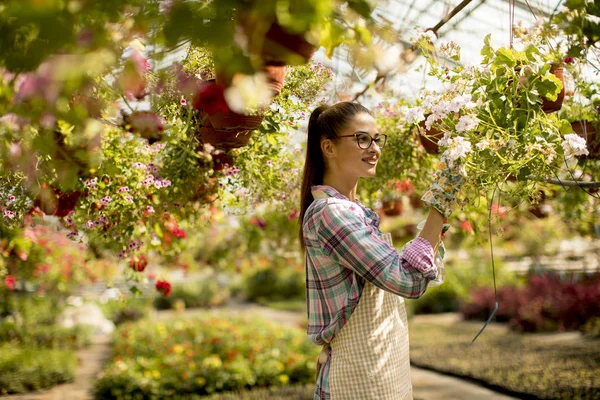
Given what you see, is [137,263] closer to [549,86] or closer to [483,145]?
[483,145]

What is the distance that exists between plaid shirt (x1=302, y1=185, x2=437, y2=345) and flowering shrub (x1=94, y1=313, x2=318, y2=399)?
4003 mm

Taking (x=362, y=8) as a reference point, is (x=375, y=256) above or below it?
below

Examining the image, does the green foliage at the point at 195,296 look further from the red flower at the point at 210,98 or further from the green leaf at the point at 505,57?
the red flower at the point at 210,98

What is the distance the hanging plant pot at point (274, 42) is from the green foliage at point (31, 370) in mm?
5803

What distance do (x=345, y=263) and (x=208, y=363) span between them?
14.2ft

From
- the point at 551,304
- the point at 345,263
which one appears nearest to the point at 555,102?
the point at 345,263

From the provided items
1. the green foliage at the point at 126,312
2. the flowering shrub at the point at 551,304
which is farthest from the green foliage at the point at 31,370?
the flowering shrub at the point at 551,304

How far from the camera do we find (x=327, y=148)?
1718 mm

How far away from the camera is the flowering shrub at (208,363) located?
5.21 metres

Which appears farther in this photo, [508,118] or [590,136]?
[590,136]

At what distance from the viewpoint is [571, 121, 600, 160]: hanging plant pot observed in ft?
7.27

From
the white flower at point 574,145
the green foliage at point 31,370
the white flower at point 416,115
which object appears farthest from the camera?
the green foliage at point 31,370

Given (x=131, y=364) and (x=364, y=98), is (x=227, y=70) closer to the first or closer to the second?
(x=364, y=98)

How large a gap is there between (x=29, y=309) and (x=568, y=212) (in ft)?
25.0
